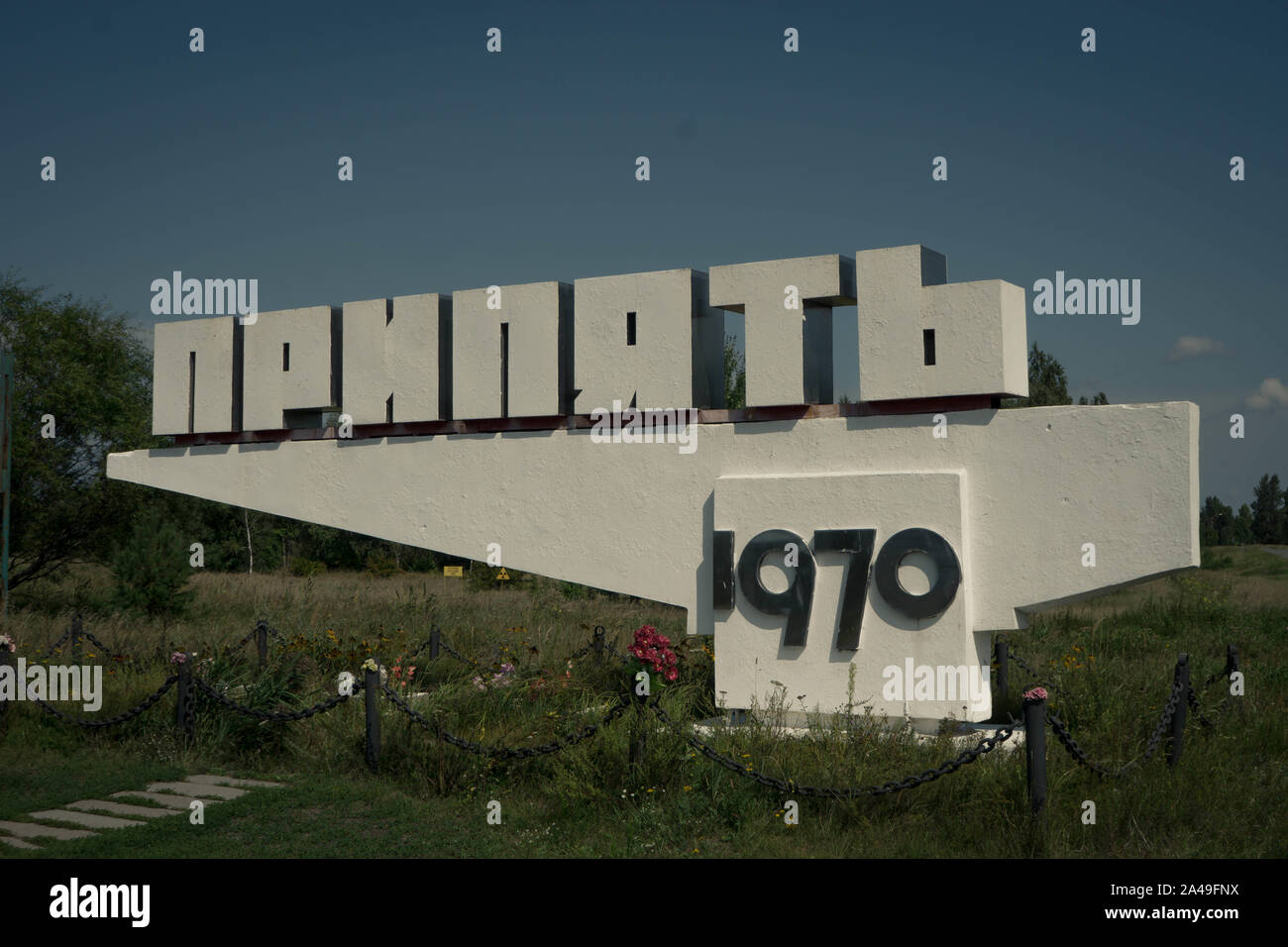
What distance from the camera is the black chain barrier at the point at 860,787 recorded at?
6.40 m

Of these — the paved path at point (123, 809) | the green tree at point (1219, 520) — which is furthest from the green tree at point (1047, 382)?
the green tree at point (1219, 520)

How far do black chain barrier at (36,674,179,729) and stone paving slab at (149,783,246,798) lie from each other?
0.96m

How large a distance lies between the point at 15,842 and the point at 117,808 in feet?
2.79

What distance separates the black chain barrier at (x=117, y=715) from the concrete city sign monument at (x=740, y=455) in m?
2.12

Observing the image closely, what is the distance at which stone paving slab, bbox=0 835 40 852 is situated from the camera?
21.6 ft

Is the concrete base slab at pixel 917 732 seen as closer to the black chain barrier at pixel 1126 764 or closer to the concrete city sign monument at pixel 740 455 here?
the concrete city sign monument at pixel 740 455

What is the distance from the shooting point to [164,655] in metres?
12.1

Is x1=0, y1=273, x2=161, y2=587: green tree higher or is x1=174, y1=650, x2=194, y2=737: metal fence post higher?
x1=0, y1=273, x2=161, y2=587: green tree

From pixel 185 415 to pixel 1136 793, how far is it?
30.2 feet

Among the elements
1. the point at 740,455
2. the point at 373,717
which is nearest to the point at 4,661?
the point at 373,717

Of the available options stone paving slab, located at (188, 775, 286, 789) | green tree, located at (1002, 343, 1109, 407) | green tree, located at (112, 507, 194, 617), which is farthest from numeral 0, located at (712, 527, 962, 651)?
green tree, located at (1002, 343, 1109, 407)

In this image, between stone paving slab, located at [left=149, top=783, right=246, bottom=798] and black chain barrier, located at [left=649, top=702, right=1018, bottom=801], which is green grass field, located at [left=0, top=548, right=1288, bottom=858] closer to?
black chain barrier, located at [left=649, top=702, right=1018, bottom=801]

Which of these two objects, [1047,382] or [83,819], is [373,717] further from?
[1047,382]
